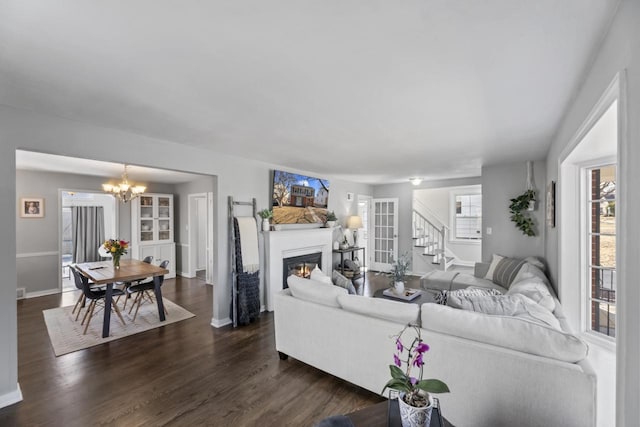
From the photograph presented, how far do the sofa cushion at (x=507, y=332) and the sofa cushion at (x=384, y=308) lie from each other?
85 millimetres

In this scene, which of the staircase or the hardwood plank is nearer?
the hardwood plank

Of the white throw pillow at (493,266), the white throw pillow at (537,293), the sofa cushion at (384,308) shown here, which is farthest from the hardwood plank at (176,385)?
the white throw pillow at (493,266)

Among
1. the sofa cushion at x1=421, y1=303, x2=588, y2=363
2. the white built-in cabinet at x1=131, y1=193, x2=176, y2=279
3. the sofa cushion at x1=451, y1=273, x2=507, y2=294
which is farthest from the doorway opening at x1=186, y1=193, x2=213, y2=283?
the sofa cushion at x1=421, y1=303, x2=588, y2=363

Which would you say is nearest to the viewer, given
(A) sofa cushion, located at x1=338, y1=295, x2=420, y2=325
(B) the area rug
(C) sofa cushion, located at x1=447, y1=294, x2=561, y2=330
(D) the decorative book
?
(C) sofa cushion, located at x1=447, y1=294, x2=561, y2=330

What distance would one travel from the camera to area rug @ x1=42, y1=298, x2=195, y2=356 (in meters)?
3.18

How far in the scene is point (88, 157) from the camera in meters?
2.63

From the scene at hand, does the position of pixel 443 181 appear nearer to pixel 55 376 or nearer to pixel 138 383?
pixel 138 383

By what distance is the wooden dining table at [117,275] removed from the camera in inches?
134

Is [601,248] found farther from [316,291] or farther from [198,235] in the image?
[198,235]

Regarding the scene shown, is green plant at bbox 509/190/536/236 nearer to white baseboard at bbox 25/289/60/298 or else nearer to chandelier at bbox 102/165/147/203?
chandelier at bbox 102/165/147/203

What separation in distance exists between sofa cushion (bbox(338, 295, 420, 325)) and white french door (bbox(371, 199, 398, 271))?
495 centimetres

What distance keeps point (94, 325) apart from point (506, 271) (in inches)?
228

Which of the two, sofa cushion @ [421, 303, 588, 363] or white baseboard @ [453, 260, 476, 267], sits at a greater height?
sofa cushion @ [421, 303, 588, 363]

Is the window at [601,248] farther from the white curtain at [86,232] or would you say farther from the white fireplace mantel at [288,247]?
the white curtain at [86,232]
